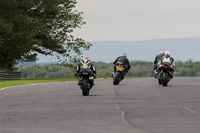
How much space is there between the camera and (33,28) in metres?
50.9

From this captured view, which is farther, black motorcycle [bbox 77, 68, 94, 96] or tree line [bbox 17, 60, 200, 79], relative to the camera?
tree line [bbox 17, 60, 200, 79]

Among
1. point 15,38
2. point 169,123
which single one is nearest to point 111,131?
point 169,123

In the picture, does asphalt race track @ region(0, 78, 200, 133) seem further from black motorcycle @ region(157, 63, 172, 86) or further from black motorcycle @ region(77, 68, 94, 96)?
black motorcycle @ region(157, 63, 172, 86)

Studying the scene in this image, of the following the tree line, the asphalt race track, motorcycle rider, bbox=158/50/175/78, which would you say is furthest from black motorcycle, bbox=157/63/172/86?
the tree line

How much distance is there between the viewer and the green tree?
49.3m

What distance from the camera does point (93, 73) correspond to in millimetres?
23328

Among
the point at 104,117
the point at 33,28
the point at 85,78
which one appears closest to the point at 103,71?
the point at 33,28

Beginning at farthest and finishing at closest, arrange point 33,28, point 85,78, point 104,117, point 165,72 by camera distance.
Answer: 1. point 33,28
2. point 165,72
3. point 85,78
4. point 104,117

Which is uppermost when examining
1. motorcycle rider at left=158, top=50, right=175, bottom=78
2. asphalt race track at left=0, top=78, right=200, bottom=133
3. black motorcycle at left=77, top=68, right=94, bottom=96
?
motorcycle rider at left=158, top=50, right=175, bottom=78

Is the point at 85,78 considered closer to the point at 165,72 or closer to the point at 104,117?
A: the point at 165,72

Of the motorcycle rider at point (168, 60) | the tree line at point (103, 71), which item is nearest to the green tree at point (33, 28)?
the motorcycle rider at point (168, 60)

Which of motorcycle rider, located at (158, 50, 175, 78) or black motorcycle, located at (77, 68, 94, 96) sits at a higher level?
motorcycle rider, located at (158, 50, 175, 78)

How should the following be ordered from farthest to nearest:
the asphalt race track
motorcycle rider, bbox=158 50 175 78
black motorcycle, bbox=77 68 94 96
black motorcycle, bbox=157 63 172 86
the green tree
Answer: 1. the green tree
2. motorcycle rider, bbox=158 50 175 78
3. black motorcycle, bbox=157 63 172 86
4. black motorcycle, bbox=77 68 94 96
5. the asphalt race track

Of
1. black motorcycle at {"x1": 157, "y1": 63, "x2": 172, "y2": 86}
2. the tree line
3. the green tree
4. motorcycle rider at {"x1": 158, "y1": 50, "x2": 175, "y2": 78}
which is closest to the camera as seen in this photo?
black motorcycle at {"x1": 157, "y1": 63, "x2": 172, "y2": 86}
